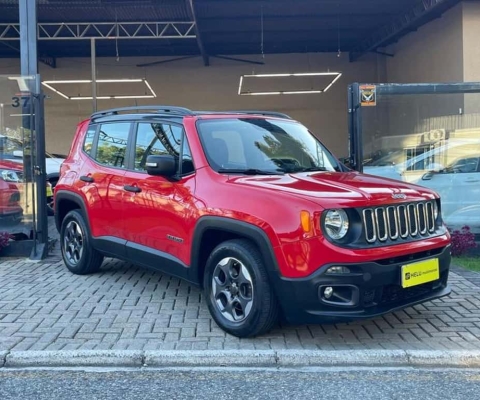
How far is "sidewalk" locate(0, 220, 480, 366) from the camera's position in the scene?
4078mm

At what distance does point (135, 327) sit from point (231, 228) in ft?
4.23

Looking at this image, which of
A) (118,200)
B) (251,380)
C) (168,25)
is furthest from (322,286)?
(168,25)

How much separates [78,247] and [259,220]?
10.7 feet

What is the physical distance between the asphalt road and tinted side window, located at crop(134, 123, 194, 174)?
73.7 inches

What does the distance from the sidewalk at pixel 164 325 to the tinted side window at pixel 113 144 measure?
1432 millimetres

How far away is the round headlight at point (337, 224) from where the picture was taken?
12.3 feet

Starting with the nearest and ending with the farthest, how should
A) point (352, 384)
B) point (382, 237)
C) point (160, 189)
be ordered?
point (352, 384) < point (382, 237) < point (160, 189)

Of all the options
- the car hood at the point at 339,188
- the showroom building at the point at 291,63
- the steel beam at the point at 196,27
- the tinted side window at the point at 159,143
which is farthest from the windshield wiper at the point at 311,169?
the steel beam at the point at 196,27

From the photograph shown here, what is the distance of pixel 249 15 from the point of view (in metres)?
15.7

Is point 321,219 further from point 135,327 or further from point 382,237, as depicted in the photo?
point 135,327

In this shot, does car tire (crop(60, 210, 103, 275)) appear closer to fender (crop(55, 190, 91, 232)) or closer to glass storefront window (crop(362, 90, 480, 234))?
fender (crop(55, 190, 91, 232))

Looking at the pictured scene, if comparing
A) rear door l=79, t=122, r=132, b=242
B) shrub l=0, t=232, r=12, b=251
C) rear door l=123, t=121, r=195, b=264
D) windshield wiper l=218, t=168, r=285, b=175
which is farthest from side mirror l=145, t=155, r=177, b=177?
shrub l=0, t=232, r=12, b=251

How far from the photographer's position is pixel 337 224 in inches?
148

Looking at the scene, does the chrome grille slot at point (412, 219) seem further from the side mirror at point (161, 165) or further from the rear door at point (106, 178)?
the rear door at point (106, 178)
